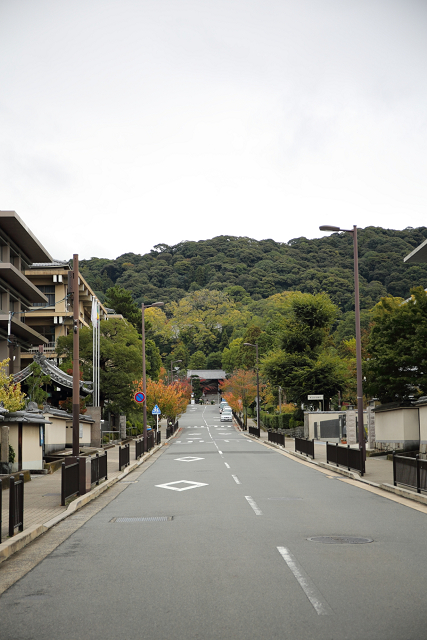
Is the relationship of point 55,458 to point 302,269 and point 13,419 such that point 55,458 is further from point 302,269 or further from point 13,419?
point 302,269

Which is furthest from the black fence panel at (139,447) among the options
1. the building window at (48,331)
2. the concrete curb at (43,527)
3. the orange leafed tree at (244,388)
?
the orange leafed tree at (244,388)

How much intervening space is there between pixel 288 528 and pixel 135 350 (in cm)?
3966

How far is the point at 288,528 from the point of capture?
11.0 m

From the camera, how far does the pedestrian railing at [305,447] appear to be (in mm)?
29953

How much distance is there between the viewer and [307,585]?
23.1ft

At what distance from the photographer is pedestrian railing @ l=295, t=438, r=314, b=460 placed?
30.0 metres

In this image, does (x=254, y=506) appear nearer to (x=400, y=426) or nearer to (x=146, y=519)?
(x=146, y=519)

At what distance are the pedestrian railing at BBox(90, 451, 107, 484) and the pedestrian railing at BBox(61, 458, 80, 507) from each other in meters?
1.94

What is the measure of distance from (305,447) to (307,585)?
2507 cm

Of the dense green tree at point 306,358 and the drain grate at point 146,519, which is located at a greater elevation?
the dense green tree at point 306,358

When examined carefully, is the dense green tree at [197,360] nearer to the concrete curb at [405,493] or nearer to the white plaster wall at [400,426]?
the white plaster wall at [400,426]

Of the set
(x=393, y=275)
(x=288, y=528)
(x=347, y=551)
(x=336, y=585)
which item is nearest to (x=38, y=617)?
(x=336, y=585)

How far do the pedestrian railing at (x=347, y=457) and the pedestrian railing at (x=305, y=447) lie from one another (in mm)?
3970

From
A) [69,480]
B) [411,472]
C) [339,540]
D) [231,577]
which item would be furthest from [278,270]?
[231,577]
